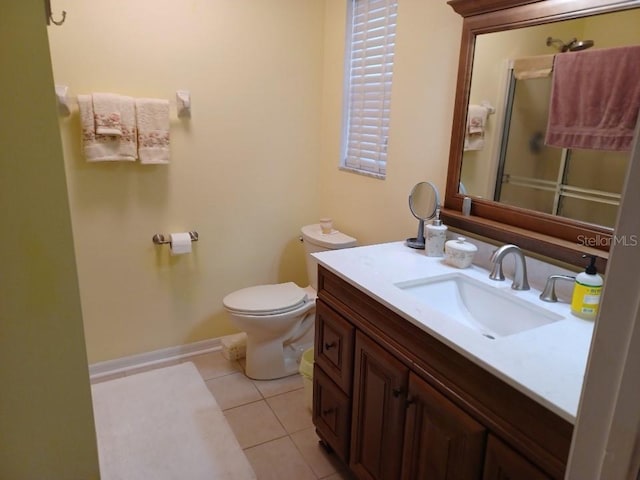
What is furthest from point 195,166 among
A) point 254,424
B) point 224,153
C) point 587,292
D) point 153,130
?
point 587,292

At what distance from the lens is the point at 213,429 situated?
2.10 meters

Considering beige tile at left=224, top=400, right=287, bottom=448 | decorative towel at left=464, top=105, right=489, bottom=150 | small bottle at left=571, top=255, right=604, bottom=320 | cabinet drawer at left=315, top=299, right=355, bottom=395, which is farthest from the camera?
beige tile at left=224, top=400, right=287, bottom=448

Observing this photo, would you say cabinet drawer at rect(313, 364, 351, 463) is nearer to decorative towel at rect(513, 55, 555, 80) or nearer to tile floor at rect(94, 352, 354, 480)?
tile floor at rect(94, 352, 354, 480)

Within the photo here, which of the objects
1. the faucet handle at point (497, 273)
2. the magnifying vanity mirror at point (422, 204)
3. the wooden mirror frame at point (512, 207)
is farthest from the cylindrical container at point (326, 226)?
the faucet handle at point (497, 273)

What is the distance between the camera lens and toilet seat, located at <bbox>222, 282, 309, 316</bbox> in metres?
2.31

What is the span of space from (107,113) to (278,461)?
1752mm

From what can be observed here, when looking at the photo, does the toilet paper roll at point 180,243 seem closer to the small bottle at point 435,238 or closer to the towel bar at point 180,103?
the towel bar at point 180,103

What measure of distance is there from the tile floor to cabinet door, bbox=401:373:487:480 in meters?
0.62

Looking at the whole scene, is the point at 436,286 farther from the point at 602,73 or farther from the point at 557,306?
the point at 602,73

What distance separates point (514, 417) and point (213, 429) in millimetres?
1497

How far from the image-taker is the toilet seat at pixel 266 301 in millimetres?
2307

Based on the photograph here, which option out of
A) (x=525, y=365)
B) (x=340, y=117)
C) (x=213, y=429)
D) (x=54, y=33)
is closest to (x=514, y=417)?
(x=525, y=365)

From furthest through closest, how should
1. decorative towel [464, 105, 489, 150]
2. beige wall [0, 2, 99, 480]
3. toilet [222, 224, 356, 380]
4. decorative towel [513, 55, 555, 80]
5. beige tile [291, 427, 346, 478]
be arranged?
1. toilet [222, 224, 356, 380]
2. beige tile [291, 427, 346, 478]
3. decorative towel [464, 105, 489, 150]
4. decorative towel [513, 55, 555, 80]
5. beige wall [0, 2, 99, 480]

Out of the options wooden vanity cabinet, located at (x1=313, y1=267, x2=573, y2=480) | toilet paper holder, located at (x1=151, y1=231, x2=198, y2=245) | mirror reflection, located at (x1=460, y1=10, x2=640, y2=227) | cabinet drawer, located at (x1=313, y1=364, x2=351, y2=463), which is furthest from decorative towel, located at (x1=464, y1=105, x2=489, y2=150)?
toilet paper holder, located at (x1=151, y1=231, x2=198, y2=245)
